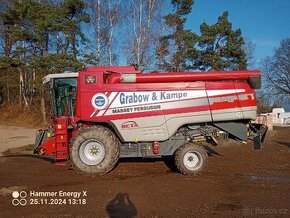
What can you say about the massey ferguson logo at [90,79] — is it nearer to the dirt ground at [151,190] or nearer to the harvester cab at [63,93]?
the harvester cab at [63,93]

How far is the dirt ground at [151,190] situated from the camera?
22.3 ft

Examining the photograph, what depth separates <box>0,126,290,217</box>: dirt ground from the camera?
679cm

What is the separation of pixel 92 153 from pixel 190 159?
2559mm

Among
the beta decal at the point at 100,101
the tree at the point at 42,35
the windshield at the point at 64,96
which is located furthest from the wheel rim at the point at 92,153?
the tree at the point at 42,35

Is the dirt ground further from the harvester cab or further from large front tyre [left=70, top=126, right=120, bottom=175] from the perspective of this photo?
the harvester cab

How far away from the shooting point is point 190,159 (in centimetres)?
1023

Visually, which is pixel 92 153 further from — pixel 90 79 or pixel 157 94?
pixel 157 94

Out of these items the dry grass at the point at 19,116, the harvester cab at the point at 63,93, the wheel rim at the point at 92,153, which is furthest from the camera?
the dry grass at the point at 19,116

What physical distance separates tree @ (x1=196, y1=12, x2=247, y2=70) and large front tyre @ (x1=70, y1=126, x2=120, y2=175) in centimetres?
2387

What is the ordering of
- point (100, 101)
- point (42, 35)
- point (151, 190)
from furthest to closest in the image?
point (42, 35)
point (100, 101)
point (151, 190)

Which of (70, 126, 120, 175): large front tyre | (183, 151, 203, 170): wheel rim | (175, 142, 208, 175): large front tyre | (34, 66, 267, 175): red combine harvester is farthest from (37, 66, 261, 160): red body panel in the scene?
(183, 151, 203, 170): wheel rim

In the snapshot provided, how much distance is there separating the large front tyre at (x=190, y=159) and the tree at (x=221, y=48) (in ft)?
76.4

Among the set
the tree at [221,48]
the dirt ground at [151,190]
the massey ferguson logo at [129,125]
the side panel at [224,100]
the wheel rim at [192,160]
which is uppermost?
the tree at [221,48]

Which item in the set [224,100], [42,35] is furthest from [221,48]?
[224,100]
